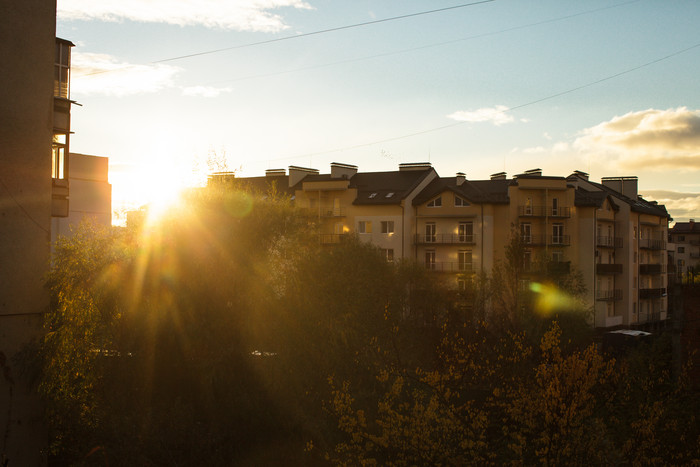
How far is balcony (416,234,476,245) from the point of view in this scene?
5469 centimetres

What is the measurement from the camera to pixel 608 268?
59469mm

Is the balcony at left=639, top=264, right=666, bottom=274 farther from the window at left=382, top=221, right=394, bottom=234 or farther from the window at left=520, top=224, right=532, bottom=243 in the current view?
the window at left=382, top=221, right=394, bottom=234

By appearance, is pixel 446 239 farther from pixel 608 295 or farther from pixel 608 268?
pixel 608 295

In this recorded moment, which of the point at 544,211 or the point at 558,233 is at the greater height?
the point at 544,211

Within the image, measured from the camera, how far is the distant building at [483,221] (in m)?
54.7

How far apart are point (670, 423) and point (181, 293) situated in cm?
1637

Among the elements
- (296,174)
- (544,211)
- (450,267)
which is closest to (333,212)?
(296,174)

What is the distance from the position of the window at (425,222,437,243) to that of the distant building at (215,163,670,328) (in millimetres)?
121

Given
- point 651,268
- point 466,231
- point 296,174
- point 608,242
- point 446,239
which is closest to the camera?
point 466,231

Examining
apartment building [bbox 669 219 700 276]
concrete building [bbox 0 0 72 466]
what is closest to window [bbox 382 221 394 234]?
concrete building [bbox 0 0 72 466]

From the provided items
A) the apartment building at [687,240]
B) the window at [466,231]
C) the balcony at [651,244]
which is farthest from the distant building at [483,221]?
the apartment building at [687,240]

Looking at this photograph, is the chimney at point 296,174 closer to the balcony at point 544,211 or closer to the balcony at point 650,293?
the balcony at point 544,211

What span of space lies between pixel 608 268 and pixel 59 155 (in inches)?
1980

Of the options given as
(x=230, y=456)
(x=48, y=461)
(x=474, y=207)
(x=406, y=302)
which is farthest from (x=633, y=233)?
(x=48, y=461)
